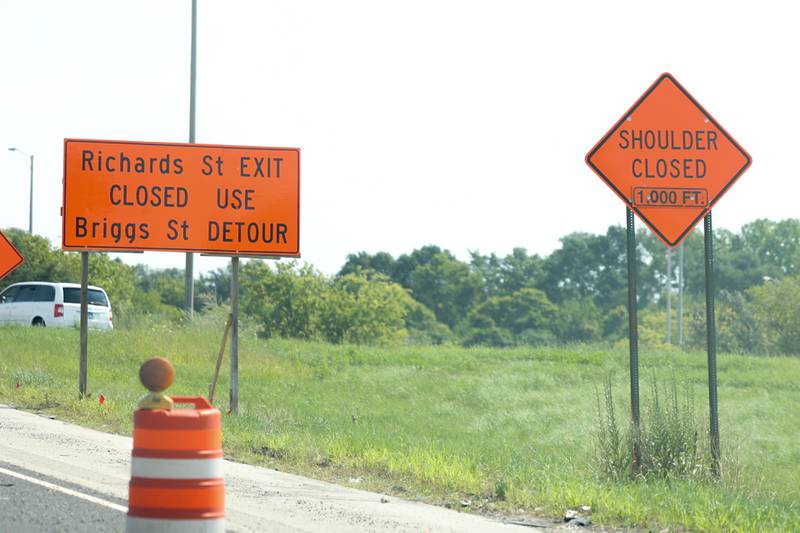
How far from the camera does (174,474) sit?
6.55 meters

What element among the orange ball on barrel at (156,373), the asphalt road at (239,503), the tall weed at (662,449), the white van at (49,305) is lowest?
the asphalt road at (239,503)

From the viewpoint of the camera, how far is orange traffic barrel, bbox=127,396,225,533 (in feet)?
21.5

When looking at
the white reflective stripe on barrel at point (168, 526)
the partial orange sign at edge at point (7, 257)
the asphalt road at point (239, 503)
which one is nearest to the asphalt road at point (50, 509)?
the asphalt road at point (239, 503)

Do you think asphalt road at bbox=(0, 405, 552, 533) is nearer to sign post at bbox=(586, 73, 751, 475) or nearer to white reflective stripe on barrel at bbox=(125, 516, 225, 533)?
white reflective stripe on barrel at bbox=(125, 516, 225, 533)

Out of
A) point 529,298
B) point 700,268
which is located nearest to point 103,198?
point 529,298

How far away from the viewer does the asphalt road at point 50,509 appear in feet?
29.0

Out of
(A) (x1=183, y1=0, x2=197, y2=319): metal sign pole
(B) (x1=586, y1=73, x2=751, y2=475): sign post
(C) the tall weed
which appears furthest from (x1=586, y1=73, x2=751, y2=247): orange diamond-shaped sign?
(A) (x1=183, y1=0, x2=197, y2=319): metal sign pole

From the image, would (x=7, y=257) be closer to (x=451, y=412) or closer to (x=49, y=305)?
(x=451, y=412)

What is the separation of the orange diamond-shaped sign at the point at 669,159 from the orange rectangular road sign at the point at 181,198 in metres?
8.84

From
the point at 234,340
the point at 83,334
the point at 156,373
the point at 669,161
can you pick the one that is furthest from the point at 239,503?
the point at 83,334

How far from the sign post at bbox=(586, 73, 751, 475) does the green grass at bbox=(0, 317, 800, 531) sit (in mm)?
1936

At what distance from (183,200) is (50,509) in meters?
10.9

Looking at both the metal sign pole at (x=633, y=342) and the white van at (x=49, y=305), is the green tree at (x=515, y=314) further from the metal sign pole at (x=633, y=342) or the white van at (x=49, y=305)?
the metal sign pole at (x=633, y=342)

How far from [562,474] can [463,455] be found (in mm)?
2452
